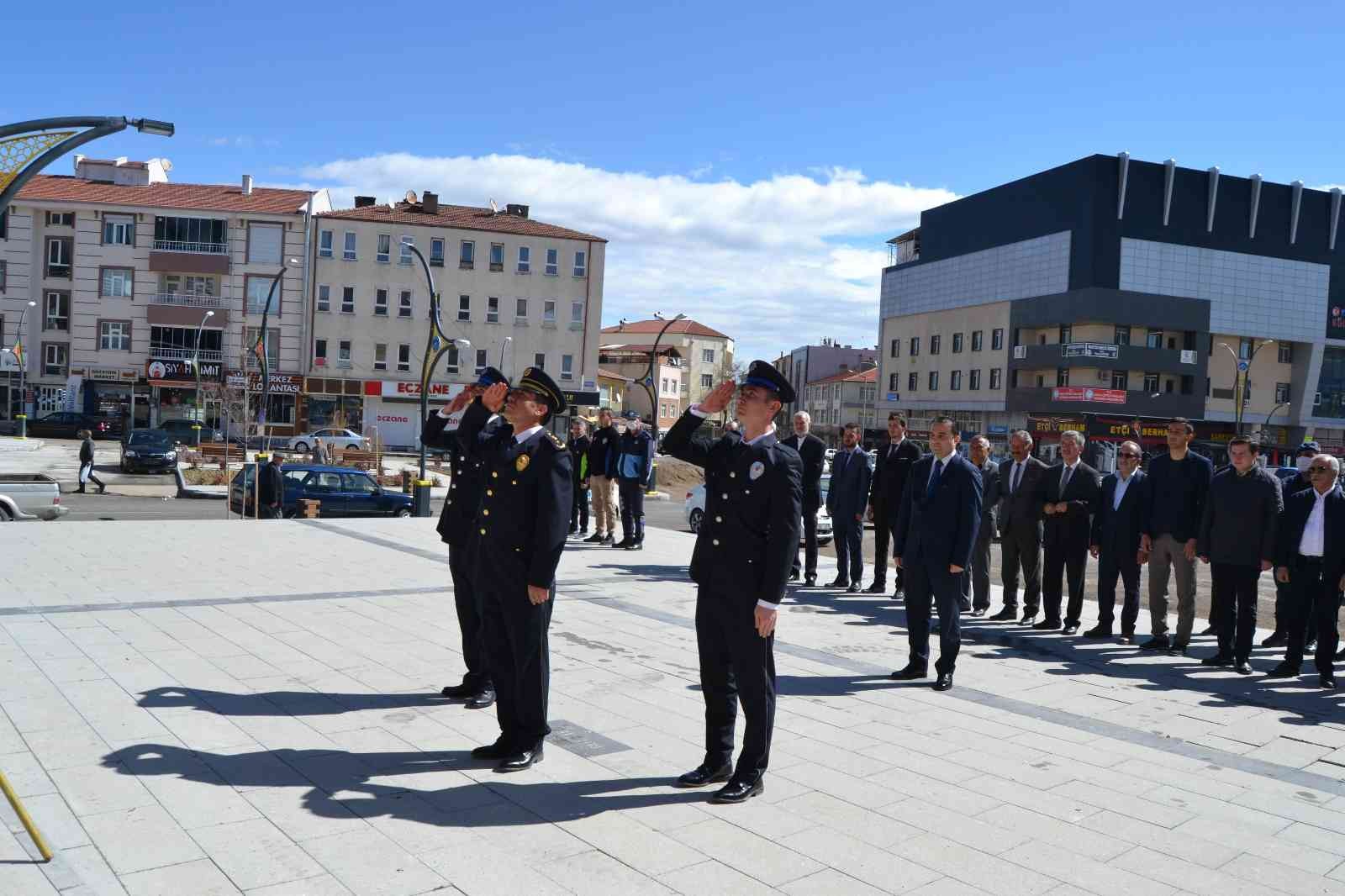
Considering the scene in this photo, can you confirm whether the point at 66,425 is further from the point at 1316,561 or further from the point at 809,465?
the point at 1316,561

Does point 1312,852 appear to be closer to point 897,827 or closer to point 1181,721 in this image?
point 897,827

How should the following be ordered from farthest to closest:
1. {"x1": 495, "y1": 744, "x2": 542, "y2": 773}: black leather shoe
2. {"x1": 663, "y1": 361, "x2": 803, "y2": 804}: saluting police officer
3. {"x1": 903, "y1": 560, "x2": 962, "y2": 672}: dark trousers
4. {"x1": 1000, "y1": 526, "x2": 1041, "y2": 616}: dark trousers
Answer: {"x1": 1000, "y1": 526, "x2": 1041, "y2": 616}: dark trousers
{"x1": 903, "y1": 560, "x2": 962, "y2": 672}: dark trousers
{"x1": 495, "y1": 744, "x2": 542, "y2": 773}: black leather shoe
{"x1": 663, "y1": 361, "x2": 803, "y2": 804}: saluting police officer

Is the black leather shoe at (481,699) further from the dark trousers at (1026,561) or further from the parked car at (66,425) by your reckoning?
the parked car at (66,425)

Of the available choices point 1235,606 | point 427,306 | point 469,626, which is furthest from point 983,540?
point 427,306

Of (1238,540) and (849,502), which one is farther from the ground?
(1238,540)

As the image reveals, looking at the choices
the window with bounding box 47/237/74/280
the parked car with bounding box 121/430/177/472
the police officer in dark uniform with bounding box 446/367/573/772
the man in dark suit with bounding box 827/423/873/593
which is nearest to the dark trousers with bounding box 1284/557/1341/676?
the man in dark suit with bounding box 827/423/873/593

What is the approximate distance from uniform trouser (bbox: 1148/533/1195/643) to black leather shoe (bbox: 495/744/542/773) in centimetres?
648

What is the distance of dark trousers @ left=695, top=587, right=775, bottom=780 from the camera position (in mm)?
5152

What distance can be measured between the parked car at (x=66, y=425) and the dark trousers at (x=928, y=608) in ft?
176

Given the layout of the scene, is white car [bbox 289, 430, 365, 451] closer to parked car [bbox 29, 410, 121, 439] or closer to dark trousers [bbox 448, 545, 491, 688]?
parked car [bbox 29, 410, 121, 439]

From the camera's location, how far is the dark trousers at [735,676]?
16.9 ft

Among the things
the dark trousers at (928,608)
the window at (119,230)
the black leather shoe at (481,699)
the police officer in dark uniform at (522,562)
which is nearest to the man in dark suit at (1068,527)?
the dark trousers at (928,608)

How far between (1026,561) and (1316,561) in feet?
9.20

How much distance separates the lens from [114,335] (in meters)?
57.4
